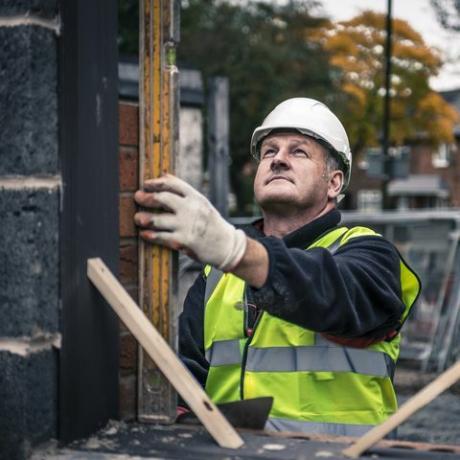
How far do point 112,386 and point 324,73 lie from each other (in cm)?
3142

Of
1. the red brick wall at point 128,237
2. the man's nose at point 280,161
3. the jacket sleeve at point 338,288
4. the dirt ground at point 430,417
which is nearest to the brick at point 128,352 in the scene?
the red brick wall at point 128,237

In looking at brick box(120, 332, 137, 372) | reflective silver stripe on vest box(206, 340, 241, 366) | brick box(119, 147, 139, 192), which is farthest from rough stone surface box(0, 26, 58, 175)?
reflective silver stripe on vest box(206, 340, 241, 366)

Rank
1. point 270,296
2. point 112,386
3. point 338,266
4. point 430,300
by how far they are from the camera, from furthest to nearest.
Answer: point 430,300 < point 338,266 < point 270,296 < point 112,386

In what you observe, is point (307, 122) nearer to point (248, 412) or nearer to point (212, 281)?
point (212, 281)

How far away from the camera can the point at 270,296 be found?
8.05 ft

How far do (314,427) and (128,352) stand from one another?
1099 mm

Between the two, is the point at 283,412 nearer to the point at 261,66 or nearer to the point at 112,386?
the point at 112,386

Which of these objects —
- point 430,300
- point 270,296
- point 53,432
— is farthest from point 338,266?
point 430,300

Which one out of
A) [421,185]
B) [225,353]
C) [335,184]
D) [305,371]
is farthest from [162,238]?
[421,185]

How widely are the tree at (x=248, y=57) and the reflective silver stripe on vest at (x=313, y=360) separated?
26222 mm

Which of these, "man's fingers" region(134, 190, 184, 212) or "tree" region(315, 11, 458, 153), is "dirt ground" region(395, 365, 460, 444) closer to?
"man's fingers" region(134, 190, 184, 212)

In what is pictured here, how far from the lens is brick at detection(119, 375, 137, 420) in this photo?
231cm

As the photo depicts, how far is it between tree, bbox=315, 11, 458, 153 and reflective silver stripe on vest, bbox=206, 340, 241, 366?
30.3m

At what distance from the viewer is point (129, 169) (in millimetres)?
2287
